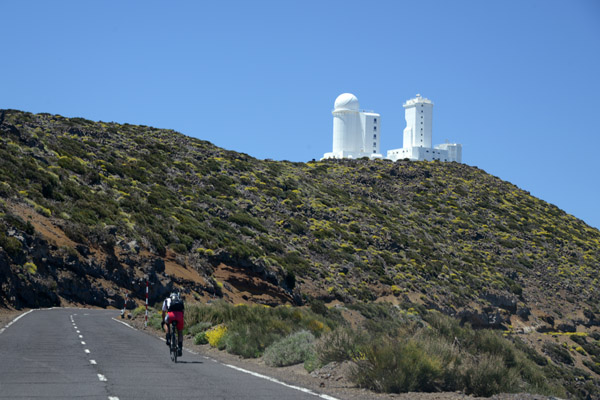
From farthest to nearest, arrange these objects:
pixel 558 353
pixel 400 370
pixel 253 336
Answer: pixel 558 353 < pixel 253 336 < pixel 400 370

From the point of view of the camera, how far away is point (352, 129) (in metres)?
111

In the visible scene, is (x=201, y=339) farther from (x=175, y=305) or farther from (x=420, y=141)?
(x=420, y=141)

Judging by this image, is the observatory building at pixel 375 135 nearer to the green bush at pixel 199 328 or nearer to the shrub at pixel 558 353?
the shrub at pixel 558 353

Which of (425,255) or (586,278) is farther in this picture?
(586,278)

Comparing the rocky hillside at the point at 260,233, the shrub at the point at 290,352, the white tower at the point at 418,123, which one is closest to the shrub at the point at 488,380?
the shrub at the point at 290,352

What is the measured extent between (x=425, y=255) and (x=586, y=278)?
19021 millimetres

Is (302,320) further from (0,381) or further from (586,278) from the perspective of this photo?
(586,278)

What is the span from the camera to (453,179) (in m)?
89.9

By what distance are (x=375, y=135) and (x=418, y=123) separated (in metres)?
8.41

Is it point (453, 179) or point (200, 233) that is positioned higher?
point (453, 179)

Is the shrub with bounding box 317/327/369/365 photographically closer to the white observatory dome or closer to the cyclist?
the cyclist

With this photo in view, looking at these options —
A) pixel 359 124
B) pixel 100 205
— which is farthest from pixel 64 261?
pixel 359 124

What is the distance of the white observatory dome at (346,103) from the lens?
366 feet

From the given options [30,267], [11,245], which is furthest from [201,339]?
[11,245]
